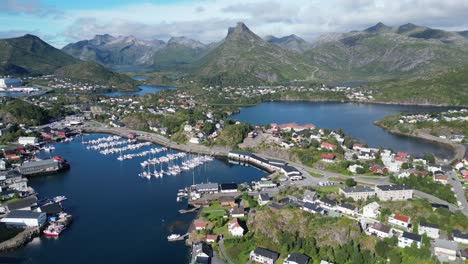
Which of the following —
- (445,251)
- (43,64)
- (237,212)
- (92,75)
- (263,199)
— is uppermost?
(43,64)

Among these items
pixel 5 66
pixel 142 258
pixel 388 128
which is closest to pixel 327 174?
pixel 142 258

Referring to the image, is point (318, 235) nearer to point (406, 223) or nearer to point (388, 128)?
point (406, 223)

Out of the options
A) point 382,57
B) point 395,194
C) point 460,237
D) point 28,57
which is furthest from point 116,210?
point 382,57

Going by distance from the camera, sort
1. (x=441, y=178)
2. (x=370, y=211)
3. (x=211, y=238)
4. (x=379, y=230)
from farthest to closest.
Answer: (x=441, y=178) → (x=370, y=211) → (x=211, y=238) → (x=379, y=230)

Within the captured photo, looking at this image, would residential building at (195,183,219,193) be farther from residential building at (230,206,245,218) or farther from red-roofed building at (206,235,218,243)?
red-roofed building at (206,235,218,243)

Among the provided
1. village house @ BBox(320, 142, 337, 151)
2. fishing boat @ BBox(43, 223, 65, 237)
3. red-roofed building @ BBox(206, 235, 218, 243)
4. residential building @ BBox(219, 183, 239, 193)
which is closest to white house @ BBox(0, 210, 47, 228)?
fishing boat @ BBox(43, 223, 65, 237)

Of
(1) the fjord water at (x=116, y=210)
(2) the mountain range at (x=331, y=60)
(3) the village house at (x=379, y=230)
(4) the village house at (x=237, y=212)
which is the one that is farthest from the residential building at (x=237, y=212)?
(2) the mountain range at (x=331, y=60)

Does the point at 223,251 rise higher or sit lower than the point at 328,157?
lower

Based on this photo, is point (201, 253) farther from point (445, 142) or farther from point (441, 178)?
point (445, 142)
